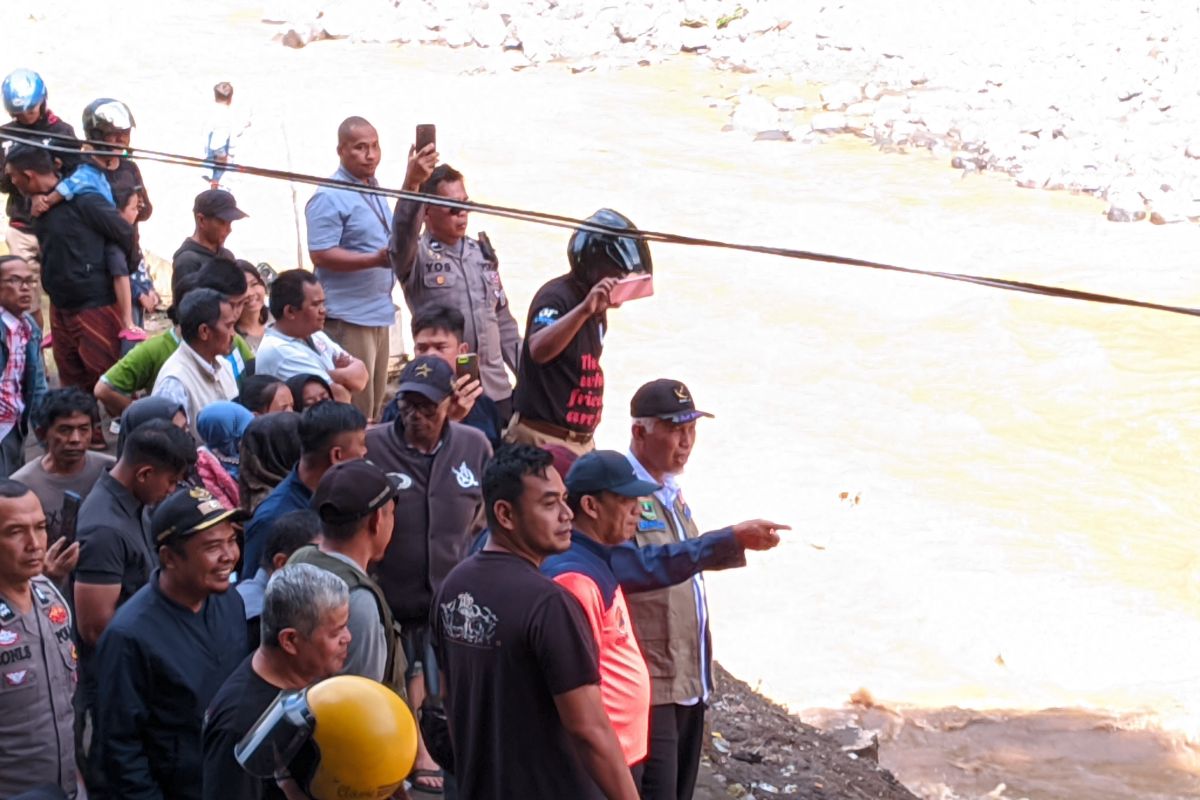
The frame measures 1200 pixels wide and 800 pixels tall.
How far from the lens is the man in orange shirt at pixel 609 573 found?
4.32 meters

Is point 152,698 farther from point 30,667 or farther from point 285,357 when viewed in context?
point 285,357

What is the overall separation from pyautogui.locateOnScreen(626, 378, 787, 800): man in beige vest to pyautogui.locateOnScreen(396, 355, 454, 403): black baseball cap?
2.54 feet

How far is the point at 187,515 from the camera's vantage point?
4531mm

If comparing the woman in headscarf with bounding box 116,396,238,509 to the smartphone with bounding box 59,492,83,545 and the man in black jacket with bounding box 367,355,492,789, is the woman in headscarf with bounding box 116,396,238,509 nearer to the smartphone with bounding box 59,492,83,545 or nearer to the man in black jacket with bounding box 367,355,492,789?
the smartphone with bounding box 59,492,83,545

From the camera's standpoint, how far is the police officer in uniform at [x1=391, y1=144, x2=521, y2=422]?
730 cm

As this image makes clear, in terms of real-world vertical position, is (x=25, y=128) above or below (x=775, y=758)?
above

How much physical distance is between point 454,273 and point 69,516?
2.40 m

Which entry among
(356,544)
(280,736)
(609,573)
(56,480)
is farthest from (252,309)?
(280,736)

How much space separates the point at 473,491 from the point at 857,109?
22.4 meters

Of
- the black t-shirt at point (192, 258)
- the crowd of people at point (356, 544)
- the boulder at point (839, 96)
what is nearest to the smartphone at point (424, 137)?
the crowd of people at point (356, 544)

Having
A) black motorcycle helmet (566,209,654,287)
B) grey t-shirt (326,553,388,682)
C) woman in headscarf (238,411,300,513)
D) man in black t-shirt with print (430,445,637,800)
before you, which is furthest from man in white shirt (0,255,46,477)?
man in black t-shirt with print (430,445,637,800)

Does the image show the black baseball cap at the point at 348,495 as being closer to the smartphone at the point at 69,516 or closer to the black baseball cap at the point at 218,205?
the smartphone at the point at 69,516

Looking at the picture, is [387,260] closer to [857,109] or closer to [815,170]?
[815,170]

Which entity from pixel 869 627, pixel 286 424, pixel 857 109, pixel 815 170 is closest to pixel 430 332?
pixel 286 424
